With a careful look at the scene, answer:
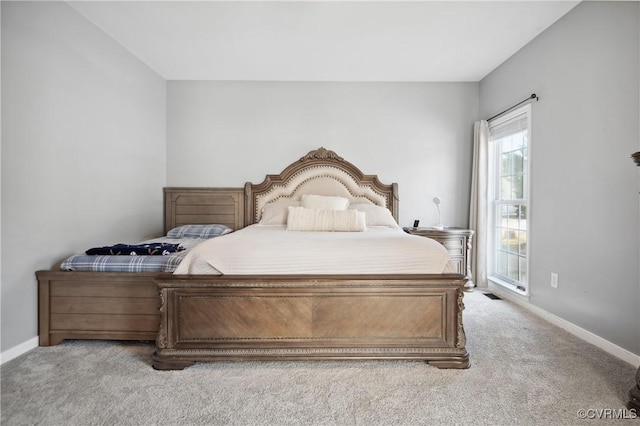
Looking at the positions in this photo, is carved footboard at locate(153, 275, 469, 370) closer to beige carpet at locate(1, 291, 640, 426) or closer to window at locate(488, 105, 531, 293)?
beige carpet at locate(1, 291, 640, 426)

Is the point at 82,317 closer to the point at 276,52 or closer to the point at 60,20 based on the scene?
the point at 60,20

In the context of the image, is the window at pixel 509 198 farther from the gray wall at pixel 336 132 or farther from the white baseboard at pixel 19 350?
the white baseboard at pixel 19 350

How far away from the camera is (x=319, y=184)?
12.3 ft

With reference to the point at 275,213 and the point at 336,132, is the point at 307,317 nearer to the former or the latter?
the point at 275,213

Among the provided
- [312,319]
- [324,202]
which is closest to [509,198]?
[324,202]

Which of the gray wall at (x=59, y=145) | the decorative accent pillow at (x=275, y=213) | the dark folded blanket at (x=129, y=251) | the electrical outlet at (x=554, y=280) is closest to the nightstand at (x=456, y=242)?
the electrical outlet at (x=554, y=280)

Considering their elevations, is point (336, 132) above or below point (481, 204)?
above

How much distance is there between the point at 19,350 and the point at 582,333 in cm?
407

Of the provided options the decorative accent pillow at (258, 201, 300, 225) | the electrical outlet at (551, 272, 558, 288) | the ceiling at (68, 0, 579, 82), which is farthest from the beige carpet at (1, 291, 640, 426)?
the ceiling at (68, 0, 579, 82)

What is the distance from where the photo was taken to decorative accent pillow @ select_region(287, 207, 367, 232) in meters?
2.83

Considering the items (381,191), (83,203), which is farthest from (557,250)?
(83,203)

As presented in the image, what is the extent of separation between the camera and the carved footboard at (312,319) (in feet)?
5.89

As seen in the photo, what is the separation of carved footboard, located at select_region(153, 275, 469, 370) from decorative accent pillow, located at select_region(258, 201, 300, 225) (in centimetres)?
163

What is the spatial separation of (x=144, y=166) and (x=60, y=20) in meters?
1.47
